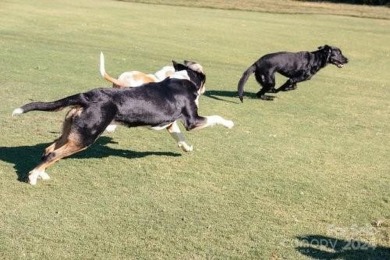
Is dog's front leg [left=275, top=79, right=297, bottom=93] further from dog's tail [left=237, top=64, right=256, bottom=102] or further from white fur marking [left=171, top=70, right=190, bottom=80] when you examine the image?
white fur marking [left=171, top=70, right=190, bottom=80]

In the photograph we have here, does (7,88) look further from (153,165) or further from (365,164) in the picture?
(365,164)

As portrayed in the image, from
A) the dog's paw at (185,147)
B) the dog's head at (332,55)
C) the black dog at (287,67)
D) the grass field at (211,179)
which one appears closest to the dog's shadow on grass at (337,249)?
the grass field at (211,179)

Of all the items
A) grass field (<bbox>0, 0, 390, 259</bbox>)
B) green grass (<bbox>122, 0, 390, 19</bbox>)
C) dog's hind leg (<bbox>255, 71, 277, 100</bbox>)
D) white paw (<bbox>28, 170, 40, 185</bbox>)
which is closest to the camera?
grass field (<bbox>0, 0, 390, 259</bbox>)

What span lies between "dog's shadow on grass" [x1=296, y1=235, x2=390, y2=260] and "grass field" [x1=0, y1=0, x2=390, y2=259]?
0.01 meters

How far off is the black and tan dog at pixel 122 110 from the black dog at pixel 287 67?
370 centimetres

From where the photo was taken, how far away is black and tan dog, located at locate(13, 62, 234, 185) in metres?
5.84

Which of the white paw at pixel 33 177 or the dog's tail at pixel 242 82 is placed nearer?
the white paw at pixel 33 177

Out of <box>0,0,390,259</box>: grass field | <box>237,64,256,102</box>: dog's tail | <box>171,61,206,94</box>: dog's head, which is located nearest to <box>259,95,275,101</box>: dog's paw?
<box>0,0,390,259</box>: grass field

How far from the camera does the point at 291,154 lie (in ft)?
24.3

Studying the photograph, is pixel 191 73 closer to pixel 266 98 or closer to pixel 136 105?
pixel 136 105

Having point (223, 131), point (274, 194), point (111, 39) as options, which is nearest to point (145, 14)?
point (111, 39)

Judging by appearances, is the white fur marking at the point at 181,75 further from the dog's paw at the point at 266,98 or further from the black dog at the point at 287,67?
the dog's paw at the point at 266,98

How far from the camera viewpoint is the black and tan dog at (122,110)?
5840 millimetres

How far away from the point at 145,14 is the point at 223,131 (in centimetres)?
1910
